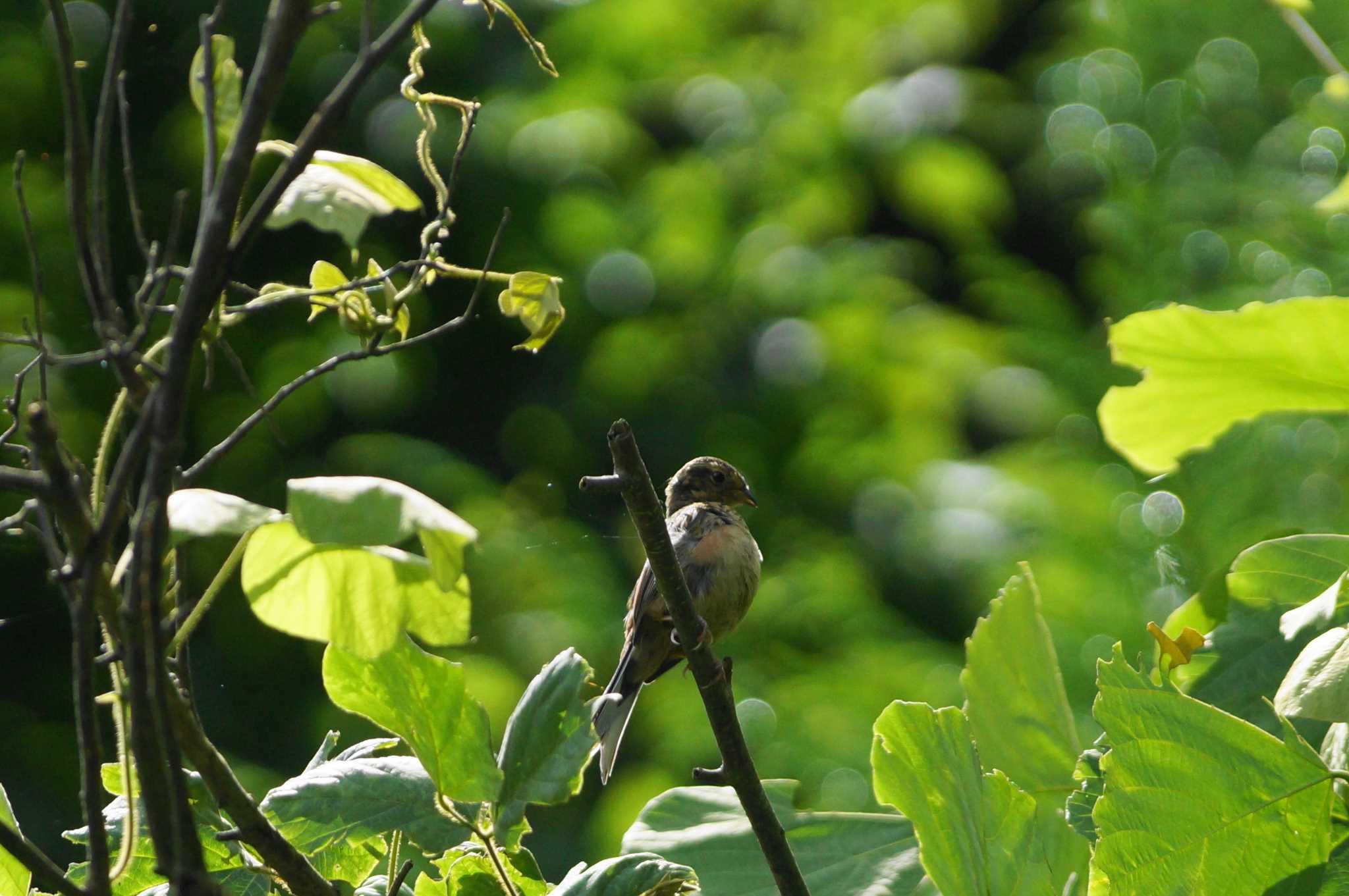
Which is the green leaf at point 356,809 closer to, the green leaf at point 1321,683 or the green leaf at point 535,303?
the green leaf at point 535,303

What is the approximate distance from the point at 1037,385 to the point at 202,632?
253cm

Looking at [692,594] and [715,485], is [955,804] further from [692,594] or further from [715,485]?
[715,485]

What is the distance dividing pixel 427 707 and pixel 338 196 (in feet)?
0.75

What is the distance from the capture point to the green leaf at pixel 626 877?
1.90 ft

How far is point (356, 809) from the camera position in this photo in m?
0.62

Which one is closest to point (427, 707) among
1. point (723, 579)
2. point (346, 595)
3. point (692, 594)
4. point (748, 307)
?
point (346, 595)

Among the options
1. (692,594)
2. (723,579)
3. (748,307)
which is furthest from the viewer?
(748,307)

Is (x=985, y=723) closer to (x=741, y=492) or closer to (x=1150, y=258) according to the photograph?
(x=741, y=492)

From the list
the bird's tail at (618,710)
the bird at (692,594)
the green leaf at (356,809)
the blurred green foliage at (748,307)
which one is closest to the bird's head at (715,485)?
the bird at (692,594)

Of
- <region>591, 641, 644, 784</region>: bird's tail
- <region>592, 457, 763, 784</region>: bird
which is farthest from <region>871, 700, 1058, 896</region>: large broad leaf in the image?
<region>592, 457, 763, 784</region>: bird

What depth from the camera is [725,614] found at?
7.13 ft

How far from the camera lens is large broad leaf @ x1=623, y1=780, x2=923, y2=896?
677 mm

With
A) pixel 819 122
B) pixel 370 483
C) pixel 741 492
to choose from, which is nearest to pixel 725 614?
pixel 741 492

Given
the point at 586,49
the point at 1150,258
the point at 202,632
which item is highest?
the point at 586,49
